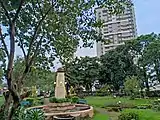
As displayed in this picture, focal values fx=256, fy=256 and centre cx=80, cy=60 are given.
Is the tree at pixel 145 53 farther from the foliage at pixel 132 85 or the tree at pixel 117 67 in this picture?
the foliage at pixel 132 85

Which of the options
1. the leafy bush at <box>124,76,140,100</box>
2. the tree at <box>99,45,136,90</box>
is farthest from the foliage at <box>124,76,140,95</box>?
the tree at <box>99,45,136,90</box>

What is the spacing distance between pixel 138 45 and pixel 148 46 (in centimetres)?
228

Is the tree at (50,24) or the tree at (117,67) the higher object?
the tree at (117,67)

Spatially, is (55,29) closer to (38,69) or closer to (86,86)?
(38,69)

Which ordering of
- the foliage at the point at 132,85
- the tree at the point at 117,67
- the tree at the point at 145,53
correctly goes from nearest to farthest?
the foliage at the point at 132,85
the tree at the point at 145,53
the tree at the point at 117,67

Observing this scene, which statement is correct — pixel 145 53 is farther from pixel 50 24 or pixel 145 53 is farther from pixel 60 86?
pixel 50 24

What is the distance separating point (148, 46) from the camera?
A: 36312 millimetres

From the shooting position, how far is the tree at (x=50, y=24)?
5502mm

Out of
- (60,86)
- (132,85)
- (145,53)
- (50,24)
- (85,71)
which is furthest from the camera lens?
(85,71)

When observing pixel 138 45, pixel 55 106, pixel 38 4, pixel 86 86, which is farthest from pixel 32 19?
pixel 86 86

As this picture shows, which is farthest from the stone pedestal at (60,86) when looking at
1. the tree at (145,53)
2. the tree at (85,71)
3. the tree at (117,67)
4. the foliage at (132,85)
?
the tree at (117,67)

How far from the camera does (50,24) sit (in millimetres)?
6473

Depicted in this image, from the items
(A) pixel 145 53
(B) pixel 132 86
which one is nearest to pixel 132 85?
(B) pixel 132 86

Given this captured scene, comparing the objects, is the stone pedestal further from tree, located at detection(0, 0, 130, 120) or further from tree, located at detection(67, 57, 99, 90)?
tree, located at detection(67, 57, 99, 90)
